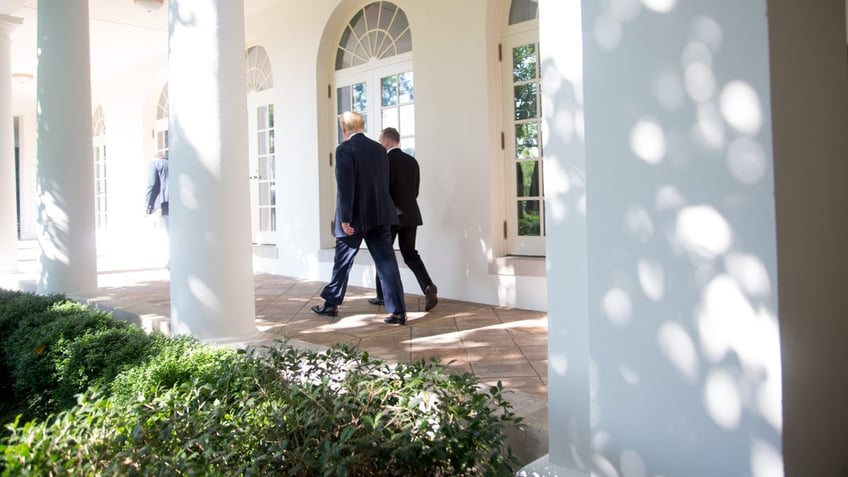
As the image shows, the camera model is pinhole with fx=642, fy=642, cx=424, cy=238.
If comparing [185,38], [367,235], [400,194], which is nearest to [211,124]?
[185,38]

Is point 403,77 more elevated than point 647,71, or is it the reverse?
point 403,77

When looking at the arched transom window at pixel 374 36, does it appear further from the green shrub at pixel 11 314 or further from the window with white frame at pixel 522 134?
the green shrub at pixel 11 314

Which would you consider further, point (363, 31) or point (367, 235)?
point (363, 31)

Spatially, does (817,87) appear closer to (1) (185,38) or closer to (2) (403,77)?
(1) (185,38)

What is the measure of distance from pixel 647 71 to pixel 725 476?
43.1 inches

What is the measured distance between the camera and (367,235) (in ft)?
18.2

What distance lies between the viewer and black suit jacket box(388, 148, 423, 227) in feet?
19.9

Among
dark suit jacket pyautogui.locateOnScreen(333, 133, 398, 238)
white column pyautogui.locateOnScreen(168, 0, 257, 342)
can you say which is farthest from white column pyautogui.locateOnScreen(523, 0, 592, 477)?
dark suit jacket pyautogui.locateOnScreen(333, 133, 398, 238)

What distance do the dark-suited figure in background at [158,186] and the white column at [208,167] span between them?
5.27 meters

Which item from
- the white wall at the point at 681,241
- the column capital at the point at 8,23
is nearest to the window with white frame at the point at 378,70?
the column capital at the point at 8,23

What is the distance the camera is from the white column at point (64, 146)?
21.7 feet

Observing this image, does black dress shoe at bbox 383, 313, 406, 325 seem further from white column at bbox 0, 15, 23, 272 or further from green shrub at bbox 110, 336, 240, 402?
white column at bbox 0, 15, 23, 272

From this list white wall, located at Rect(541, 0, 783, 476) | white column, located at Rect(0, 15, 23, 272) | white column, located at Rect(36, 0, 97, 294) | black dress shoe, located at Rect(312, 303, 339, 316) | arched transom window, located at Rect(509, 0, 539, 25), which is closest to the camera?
white wall, located at Rect(541, 0, 783, 476)

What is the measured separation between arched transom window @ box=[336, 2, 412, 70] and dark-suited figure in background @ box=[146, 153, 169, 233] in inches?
119
